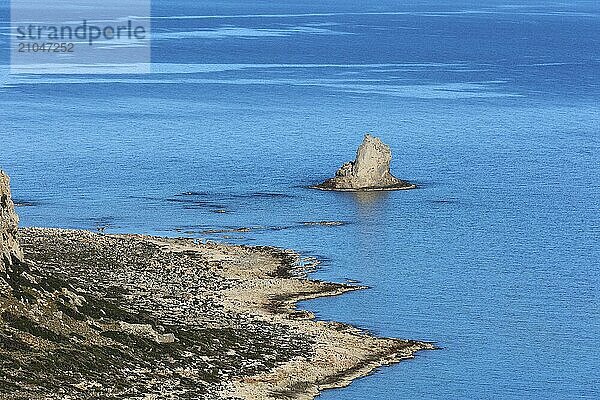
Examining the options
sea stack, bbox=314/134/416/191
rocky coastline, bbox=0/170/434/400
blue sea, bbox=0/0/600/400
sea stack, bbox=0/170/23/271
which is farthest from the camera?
sea stack, bbox=314/134/416/191

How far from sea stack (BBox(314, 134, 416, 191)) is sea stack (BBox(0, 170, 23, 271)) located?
54402 mm

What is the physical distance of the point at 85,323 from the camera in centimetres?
6144

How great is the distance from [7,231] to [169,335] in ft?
28.9

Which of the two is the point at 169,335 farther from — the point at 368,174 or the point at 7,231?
the point at 368,174

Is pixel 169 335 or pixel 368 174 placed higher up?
pixel 169 335

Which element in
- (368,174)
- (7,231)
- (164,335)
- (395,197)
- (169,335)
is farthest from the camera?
(368,174)

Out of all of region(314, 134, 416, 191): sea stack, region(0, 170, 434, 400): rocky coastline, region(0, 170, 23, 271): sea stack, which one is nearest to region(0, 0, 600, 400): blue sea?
region(314, 134, 416, 191): sea stack

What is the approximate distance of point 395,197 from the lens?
113688 mm

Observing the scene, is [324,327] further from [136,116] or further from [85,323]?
[136,116]

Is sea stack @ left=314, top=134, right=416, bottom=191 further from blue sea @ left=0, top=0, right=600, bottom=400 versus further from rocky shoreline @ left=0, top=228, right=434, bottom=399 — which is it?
rocky shoreline @ left=0, top=228, right=434, bottom=399

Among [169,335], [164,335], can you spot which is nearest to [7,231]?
[164,335]

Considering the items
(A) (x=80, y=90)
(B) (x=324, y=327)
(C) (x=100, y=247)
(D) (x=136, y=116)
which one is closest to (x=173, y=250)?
(C) (x=100, y=247)

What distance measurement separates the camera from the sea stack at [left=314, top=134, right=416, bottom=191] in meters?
115

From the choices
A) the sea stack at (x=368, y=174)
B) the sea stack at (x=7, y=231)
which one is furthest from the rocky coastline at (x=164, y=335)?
the sea stack at (x=368, y=174)
